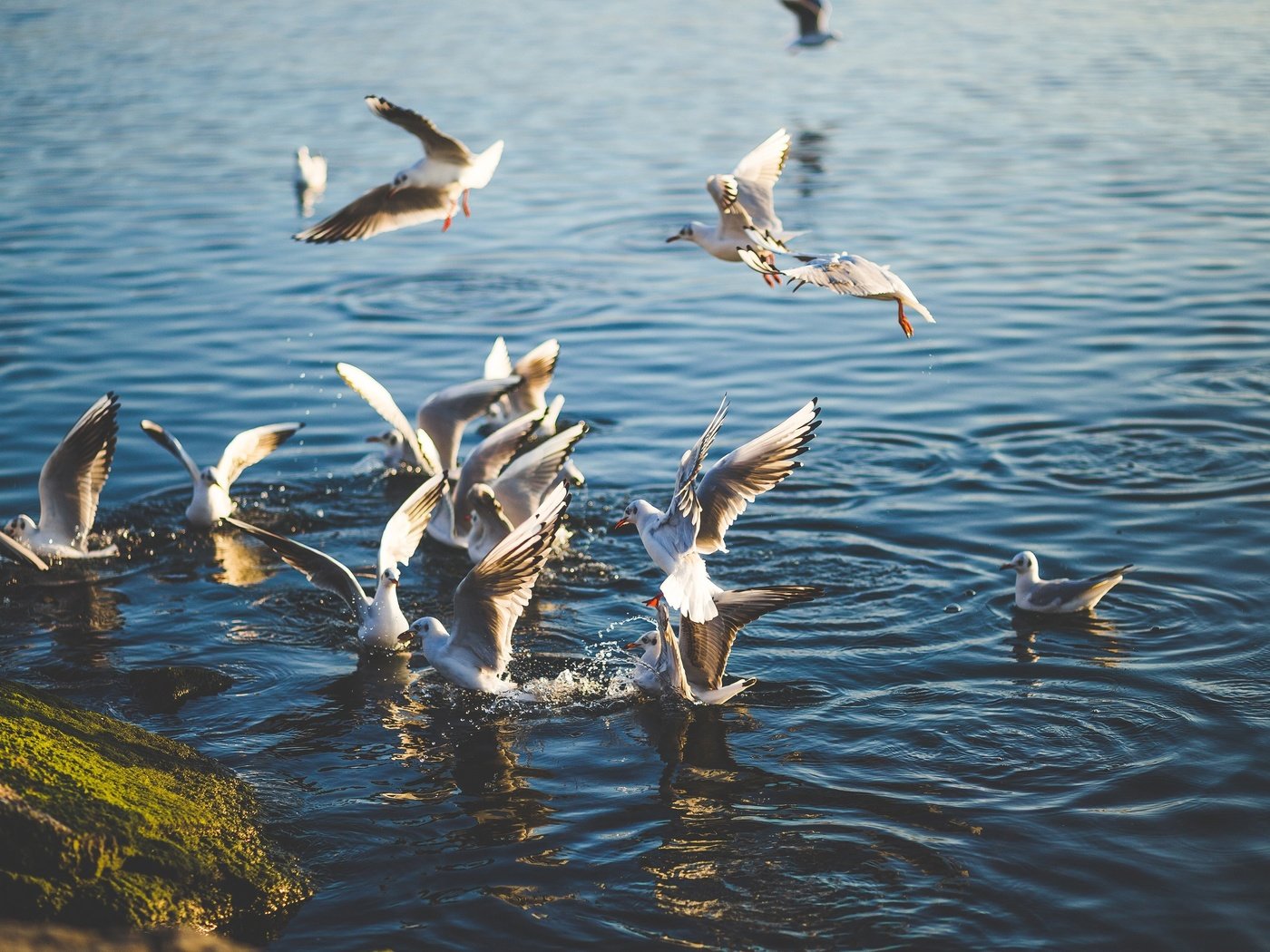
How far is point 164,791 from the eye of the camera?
24.2 ft

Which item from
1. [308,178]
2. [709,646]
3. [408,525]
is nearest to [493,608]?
[709,646]

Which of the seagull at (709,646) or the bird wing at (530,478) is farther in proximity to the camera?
the bird wing at (530,478)

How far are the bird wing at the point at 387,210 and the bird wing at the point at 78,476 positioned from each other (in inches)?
89.9

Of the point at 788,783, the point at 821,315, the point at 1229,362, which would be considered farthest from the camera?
the point at 821,315

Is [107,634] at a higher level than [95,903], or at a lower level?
lower

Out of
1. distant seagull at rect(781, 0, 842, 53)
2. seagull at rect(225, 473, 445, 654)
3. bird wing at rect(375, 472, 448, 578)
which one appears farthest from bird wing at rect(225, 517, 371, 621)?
distant seagull at rect(781, 0, 842, 53)

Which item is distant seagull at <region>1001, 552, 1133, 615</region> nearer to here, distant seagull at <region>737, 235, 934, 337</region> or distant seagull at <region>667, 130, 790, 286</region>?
distant seagull at <region>737, 235, 934, 337</region>

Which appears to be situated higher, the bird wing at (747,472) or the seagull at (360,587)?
the bird wing at (747,472)

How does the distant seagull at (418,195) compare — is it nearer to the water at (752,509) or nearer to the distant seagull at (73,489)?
the distant seagull at (73,489)

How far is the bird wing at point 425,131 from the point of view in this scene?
10461mm

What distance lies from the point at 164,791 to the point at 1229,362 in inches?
486

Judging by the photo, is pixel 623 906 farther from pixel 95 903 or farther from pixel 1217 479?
pixel 1217 479

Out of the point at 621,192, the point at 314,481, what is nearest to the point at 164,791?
the point at 314,481

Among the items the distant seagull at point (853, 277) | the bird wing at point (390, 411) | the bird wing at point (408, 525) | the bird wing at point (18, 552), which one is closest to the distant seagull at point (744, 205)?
the distant seagull at point (853, 277)
